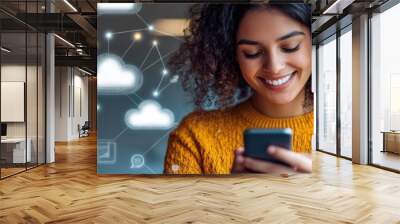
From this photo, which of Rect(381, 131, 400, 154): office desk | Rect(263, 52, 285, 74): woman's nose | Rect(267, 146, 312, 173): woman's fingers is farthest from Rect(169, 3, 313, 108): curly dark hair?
Rect(381, 131, 400, 154): office desk

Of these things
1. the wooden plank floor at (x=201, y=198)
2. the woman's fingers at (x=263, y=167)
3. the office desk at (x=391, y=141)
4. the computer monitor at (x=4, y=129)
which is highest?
the computer monitor at (x=4, y=129)

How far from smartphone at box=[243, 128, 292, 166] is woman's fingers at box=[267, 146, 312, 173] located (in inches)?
2.3

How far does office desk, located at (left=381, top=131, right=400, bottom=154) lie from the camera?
7.84 m

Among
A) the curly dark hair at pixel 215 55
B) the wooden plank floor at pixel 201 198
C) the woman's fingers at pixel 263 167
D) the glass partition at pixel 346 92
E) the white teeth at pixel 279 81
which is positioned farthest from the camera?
the glass partition at pixel 346 92

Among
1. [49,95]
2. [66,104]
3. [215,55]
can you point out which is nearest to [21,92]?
[49,95]

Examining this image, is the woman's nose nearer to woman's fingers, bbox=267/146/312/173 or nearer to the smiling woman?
the smiling woman

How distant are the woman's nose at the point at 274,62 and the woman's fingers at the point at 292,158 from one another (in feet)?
3.70

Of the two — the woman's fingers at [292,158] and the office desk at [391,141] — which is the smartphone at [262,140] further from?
the office desk at [391,141]

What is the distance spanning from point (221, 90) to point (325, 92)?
6102 millimetres

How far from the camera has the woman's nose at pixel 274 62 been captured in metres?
5.53

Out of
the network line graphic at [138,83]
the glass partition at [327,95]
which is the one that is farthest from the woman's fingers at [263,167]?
the glass partition at [327,95]

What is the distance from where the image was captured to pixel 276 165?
5535 millimetres

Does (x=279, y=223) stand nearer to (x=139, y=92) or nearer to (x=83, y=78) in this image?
(x=139, y=92)

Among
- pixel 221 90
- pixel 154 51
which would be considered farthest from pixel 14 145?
pixel 221 90
